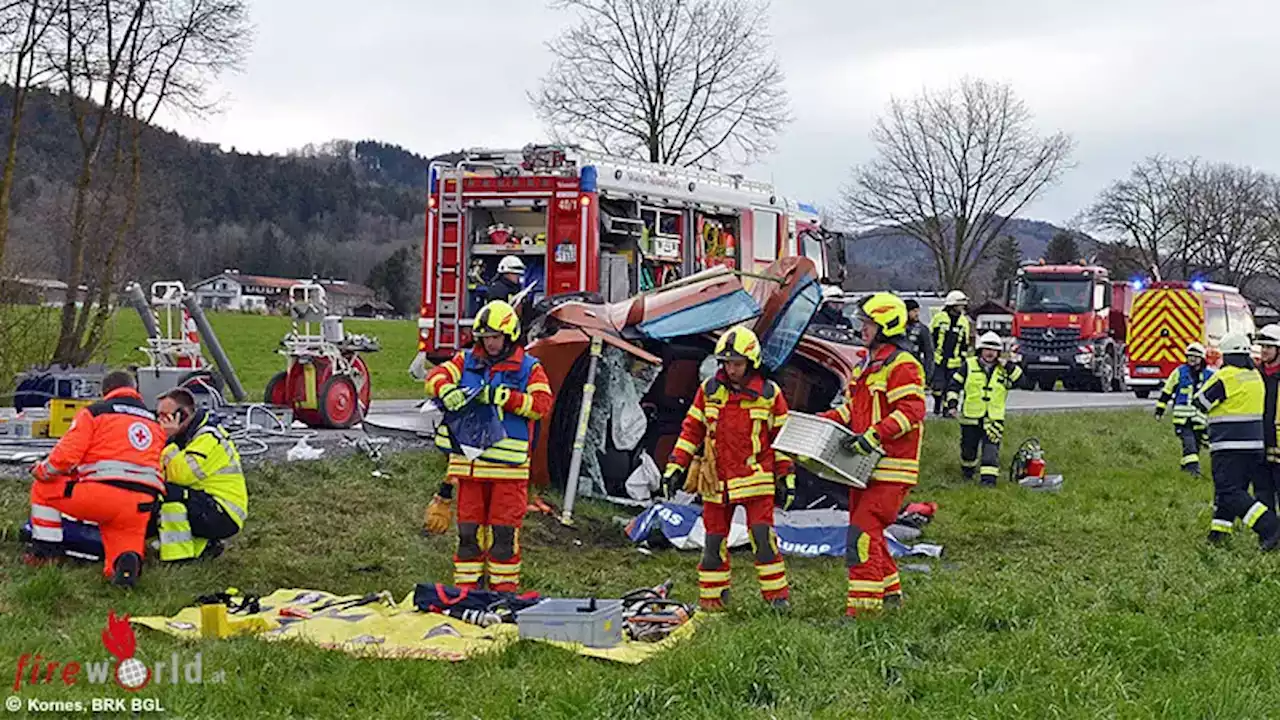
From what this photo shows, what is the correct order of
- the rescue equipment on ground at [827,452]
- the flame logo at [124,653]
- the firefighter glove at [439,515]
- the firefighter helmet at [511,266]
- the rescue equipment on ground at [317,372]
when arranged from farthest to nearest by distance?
1. the rescue equipment on ground at [317,372]
2. the firefighter helmet at [511,266]
3. the firefighter glove at [439,515]
4. the rescue equipment on ground at [827,452]
5. the flame logo at [124,653]

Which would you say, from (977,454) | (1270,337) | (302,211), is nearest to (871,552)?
(1270,337)

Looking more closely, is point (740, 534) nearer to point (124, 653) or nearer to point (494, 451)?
point (494, 451)

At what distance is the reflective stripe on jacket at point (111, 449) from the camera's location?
7.20 meters

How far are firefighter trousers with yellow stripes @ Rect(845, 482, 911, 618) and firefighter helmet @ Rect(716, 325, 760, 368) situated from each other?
0.95m

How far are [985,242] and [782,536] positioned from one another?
40.4 meters

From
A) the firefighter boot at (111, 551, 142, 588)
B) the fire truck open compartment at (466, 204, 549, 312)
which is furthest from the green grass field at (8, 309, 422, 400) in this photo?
the firefighter boot at (111, 551, 142, 588)

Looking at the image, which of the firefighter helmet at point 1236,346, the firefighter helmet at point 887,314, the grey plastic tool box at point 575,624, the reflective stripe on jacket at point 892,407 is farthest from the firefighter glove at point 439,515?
the firefighter helmet at point 1236,346

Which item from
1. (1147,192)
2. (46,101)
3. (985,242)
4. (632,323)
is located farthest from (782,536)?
(1147,192)

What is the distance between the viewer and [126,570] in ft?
23.7

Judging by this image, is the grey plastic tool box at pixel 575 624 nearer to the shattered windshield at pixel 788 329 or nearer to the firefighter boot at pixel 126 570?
the firefighter boot at pixel 126 570

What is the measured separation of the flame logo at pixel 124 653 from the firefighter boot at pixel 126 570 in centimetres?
55

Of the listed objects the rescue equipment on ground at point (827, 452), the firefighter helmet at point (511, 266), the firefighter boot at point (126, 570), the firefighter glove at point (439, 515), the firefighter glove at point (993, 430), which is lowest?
the firefighter boot at point (126, 570)

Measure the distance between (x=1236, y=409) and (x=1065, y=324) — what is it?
16914mm

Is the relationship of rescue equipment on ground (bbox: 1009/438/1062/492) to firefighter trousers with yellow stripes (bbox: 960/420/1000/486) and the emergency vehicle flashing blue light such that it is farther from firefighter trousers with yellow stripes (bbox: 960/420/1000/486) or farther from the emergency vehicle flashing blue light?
the emergency vehicle flashing blue light
